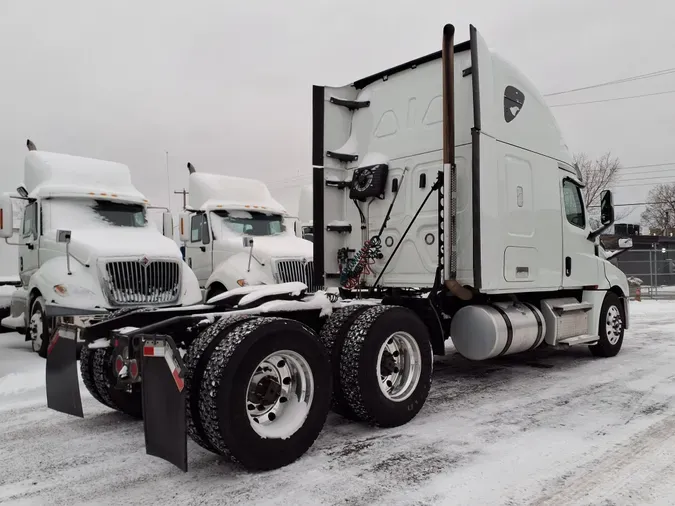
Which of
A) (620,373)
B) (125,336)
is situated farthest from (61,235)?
(620,373)

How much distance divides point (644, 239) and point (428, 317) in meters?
41.6

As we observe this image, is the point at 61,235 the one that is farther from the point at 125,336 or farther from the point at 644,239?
the point at 644,239

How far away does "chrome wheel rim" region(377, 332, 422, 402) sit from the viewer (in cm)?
479

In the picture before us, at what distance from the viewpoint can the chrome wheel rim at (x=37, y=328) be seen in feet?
28.3

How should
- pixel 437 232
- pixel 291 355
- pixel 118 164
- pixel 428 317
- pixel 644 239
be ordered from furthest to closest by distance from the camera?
pixel 644 239 < pixel 118 164 < pixel 437 232 < pixel 428 317 < pixel 291 355

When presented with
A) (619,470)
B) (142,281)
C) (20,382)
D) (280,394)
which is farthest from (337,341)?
(142,281)

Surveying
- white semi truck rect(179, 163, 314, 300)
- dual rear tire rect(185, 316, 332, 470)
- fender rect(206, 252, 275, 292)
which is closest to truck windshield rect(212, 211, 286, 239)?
white semi truck rect(179, 163, 314, 300)

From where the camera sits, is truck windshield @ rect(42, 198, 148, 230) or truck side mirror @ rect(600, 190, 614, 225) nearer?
truck side mirror @ rect(600, 190, 614, 225)

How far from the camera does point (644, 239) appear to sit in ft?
134

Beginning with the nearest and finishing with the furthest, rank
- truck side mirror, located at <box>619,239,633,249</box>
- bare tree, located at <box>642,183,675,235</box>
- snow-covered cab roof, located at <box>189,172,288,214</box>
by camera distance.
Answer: truck side mirror, located at <box>619,239,633,249</box>, snow-covered cab roof, located at <box>189,172,288,214</box>, bare tree, located at <box>642,183,675,235</box>

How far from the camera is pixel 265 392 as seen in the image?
3848mm

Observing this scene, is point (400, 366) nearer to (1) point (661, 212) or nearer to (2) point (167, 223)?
(2) point (167, 223)

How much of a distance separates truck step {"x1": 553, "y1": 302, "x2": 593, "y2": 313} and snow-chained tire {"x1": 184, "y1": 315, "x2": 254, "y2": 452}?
16.3 ft

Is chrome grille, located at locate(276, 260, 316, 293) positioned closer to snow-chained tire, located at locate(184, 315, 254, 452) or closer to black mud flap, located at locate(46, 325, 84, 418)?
black mud flap, located at locate(46, 325, 84, 418)
